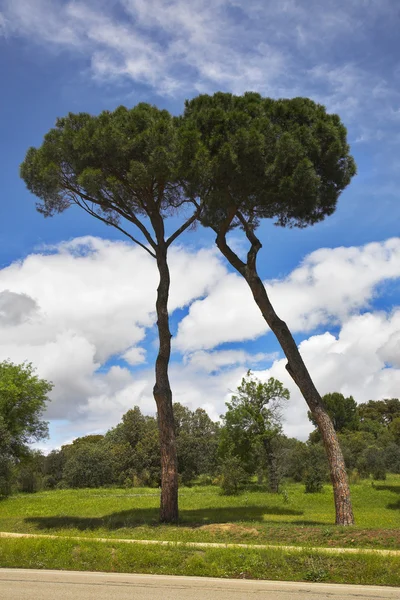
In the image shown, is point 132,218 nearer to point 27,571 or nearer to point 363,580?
point 27,571

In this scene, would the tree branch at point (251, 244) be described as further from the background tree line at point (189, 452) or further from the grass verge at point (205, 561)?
the background tree line at point (189, 452)

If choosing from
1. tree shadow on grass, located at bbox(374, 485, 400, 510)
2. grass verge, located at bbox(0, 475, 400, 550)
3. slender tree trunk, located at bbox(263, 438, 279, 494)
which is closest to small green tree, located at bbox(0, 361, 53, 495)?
grass verge, located at bbox(0, 475, 400, 550)

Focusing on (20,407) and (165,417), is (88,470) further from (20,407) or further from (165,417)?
(165,417)

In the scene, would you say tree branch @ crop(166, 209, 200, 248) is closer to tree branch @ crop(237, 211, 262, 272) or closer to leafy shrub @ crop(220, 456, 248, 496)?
tree branch @ crop(237, 211, 262, 272)

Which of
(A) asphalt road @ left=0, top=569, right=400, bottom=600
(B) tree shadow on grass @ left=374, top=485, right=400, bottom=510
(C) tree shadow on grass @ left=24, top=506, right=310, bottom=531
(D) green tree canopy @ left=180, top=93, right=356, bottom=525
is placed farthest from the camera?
(B) tree shadow on grass @ left=374, top=485, right=400, bottom=510

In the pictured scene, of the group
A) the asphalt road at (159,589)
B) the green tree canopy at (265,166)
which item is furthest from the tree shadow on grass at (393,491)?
the asphalt road at (159,589)

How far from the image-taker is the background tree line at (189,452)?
32.0m

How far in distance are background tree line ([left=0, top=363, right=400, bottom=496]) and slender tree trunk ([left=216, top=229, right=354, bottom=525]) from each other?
15.8 m

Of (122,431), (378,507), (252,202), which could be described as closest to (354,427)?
(122,431)

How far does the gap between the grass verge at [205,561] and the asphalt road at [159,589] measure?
0.42 meters

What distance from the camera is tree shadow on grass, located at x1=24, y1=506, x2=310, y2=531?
1523 cm

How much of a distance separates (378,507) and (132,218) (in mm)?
18186

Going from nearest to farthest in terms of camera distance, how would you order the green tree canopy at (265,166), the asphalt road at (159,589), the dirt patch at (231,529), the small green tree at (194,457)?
the asphalt road at (159,589), the dirt patch at (231,529), the green tree canopy at (265,166), the small green tree at (194,457)

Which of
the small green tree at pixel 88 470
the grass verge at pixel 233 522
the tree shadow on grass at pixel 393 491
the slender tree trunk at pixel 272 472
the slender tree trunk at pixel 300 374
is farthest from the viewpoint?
the small green tree at pixel 88 470
